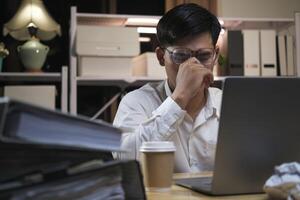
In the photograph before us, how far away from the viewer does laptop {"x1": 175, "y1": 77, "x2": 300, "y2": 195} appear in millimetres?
669

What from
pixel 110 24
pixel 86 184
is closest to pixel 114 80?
pixel 110 24

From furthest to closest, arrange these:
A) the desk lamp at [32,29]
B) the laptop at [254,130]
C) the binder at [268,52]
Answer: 1. the binder at [268,52]
2. the desk lamp at [32,29]
3. the laptop at [254,130]

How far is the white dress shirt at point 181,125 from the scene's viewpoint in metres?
1.24

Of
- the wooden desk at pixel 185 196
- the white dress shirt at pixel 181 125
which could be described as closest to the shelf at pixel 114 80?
the white dress shirt at pixel 181 125

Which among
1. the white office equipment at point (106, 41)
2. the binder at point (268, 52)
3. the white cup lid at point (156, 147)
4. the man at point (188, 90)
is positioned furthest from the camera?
the binder at point (268, 52)

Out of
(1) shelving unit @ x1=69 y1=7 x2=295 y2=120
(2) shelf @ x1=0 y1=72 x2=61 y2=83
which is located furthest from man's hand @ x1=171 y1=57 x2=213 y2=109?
(2) shelf @ x1=0 y1=72 x2=61 y2=83

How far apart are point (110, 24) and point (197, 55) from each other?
1540 mm

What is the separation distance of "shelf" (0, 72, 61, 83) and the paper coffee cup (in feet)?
6.27

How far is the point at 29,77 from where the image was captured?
2.70m

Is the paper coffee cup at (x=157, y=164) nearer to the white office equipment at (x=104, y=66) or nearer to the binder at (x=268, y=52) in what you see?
the white office equipment at (x=104, y=66)

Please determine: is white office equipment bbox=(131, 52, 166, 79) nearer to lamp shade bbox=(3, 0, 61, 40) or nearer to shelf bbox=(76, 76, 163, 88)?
shelf bbox=(76, 76, 163, 88)

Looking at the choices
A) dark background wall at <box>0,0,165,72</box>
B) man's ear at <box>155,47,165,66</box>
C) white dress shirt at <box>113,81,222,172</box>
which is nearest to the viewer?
white dress shirt at <box>113,81,222,172</box>

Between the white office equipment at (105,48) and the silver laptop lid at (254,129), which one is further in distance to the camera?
the white office equipment at (105,48)

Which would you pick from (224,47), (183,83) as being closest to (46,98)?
(224,47)
